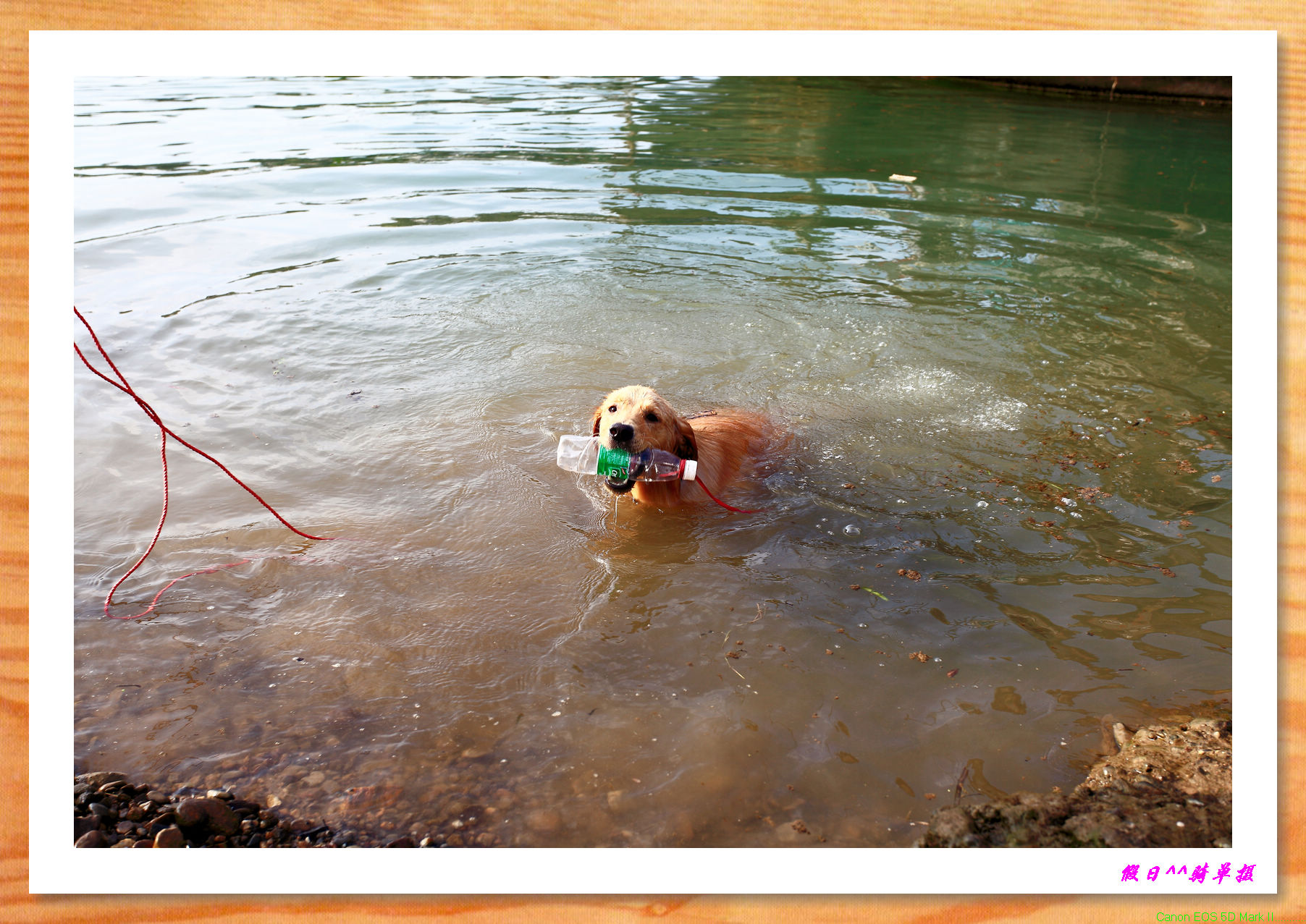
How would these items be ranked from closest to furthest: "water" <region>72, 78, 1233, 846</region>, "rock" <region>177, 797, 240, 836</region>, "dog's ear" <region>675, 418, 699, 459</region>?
"rock" <region>177, 797, 240, 836</region> → "water" <region>72, 78, 1233, 846</region> → "dog's ear" <region>675, 418, 699, 459</region>

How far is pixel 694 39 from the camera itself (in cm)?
230

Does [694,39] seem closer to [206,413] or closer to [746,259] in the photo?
[206,413]

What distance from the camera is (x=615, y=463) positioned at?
194 inches

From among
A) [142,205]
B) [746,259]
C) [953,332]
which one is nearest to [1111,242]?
[953,332]

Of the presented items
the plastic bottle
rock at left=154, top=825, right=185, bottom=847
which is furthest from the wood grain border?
the plastic bottle

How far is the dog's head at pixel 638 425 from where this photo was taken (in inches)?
193

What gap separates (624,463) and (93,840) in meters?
3.02

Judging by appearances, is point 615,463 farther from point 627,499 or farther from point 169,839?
point 169,839

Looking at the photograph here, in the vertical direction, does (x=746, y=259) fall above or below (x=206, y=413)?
above

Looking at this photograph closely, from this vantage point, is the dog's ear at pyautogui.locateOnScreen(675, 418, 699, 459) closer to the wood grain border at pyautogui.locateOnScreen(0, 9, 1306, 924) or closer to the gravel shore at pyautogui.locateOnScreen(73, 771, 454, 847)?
the gravel shore at pyautogui.locateOnScreen(73, 771, 454, 847)

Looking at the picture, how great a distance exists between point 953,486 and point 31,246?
16.4 feet

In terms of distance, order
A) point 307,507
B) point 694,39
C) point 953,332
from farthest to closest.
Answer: point 953,332 → point 307,507 → point 694,39

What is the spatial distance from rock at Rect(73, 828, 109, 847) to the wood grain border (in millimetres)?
631

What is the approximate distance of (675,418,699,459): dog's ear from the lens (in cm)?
524
